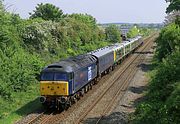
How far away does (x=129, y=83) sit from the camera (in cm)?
3466

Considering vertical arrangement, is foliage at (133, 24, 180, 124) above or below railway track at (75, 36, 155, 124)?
above

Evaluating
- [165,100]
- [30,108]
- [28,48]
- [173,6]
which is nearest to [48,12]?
[173,6]

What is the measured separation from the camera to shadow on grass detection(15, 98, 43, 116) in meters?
23.6

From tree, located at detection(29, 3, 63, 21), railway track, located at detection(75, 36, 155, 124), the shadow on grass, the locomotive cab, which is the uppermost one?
tree, located at detection(29, 3, 63, 21)

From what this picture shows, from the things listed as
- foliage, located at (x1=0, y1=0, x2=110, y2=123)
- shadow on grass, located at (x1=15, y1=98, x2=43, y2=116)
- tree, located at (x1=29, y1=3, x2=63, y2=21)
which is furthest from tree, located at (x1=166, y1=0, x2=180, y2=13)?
shadow on grass, located at (x1=15, y1=98, x2=43, y2=116)

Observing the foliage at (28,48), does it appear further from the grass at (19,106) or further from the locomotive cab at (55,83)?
the locomotive cab at (55,83)

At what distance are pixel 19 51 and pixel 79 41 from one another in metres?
24.9

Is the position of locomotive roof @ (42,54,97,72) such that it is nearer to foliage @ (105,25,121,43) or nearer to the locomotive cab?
the locomotive cab

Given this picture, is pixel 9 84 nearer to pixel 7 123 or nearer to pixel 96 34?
pixel 7 123

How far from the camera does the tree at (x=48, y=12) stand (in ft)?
222

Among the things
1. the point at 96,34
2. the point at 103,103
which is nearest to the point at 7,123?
the point at 103,103

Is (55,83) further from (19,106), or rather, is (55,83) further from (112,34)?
(112,34)

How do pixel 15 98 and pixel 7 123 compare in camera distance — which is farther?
pixel 15 98

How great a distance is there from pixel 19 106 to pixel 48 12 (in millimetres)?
44758
